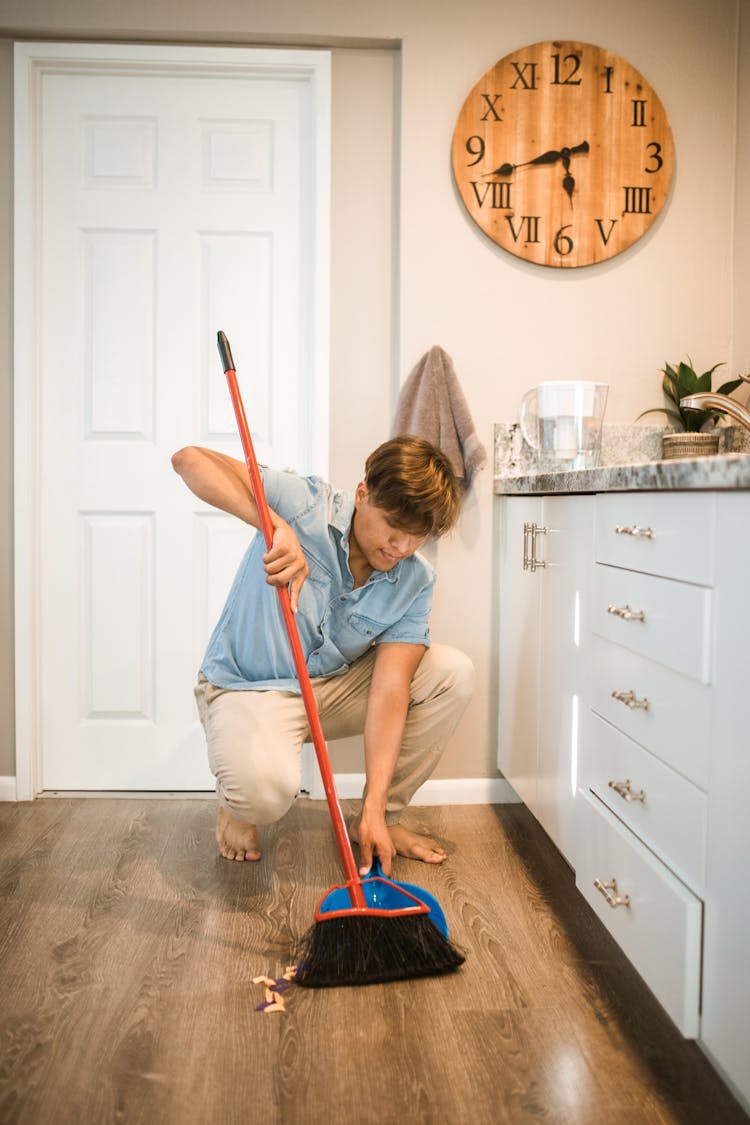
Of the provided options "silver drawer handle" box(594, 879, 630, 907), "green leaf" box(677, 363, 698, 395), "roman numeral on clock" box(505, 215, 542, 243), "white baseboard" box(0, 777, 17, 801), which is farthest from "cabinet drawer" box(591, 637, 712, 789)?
"white baseboard" box(0, 777, 17, 801)

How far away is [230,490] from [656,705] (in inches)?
33.8

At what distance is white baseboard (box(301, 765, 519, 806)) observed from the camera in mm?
2496

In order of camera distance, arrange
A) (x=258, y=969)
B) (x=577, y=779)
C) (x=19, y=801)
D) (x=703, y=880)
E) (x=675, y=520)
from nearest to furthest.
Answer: (x=703, y=880) < (x=675, y=520) < (x=258, y=969) < (x=577, y=779) < (x=19, y=801)

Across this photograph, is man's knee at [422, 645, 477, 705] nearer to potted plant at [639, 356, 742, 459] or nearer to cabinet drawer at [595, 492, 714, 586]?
cabinet drawer at [595, 492, 714, 586]

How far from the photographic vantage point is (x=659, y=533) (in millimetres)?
1334

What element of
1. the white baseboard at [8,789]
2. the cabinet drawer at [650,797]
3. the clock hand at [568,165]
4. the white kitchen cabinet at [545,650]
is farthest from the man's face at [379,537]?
the white baseboard at [8,789]

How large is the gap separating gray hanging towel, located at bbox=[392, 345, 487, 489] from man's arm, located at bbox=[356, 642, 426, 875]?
23.9 inches

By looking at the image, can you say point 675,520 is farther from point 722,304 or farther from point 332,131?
point 332,131

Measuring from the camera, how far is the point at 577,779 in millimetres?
1733

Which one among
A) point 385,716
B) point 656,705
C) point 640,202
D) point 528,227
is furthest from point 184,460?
point 640,202

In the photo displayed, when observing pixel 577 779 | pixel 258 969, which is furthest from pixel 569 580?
pixel 258 969

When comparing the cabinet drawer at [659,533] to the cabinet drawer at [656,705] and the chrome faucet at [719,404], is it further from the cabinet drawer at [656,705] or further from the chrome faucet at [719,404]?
the chrome faucet at [719,404]

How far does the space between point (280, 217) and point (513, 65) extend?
0.69 metres

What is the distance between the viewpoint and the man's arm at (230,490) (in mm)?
1669
